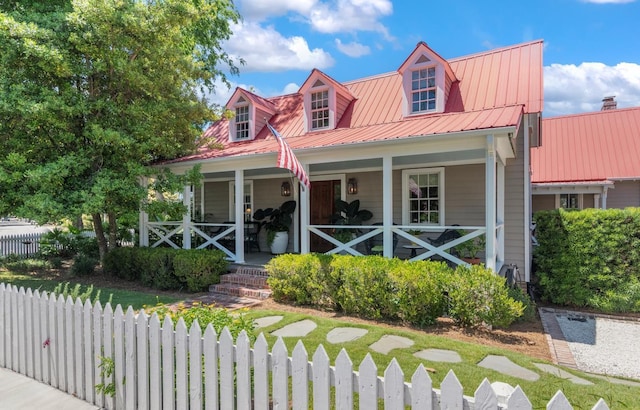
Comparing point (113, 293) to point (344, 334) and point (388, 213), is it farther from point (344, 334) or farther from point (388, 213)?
point (388, 213)

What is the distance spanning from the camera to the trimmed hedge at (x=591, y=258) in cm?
724

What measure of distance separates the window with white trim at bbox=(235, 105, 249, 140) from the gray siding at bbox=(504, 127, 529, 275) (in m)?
8.43

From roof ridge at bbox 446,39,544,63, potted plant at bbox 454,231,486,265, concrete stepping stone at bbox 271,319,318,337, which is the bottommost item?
concrete stepping stone at bbox 271,319,318,337

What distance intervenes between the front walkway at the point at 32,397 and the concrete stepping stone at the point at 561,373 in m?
4.65

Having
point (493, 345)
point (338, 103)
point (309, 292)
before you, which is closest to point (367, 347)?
point (493, 345)

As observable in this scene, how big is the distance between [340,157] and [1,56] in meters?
7.67

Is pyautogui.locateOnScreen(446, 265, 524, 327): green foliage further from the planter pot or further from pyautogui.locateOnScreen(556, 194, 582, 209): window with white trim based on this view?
pyautogui.locateOnScreen(556, 194, 582, 209): window with white trim

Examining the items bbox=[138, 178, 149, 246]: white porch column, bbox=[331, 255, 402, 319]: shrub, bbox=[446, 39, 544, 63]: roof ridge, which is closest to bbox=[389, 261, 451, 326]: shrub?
bbox=[331, 255, 402, 319]: shrub

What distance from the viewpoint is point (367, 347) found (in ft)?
15.2

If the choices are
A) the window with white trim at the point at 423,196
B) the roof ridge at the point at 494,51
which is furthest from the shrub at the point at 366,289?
the roof ridge at the point at 494,51

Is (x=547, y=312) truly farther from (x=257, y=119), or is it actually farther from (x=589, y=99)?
(x=589, y=99)

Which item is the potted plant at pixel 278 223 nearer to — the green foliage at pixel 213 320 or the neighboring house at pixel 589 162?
the green foliage at pixel 213 320

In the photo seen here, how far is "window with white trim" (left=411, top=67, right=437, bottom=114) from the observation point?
10117mm

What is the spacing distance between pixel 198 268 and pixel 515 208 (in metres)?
7.63
